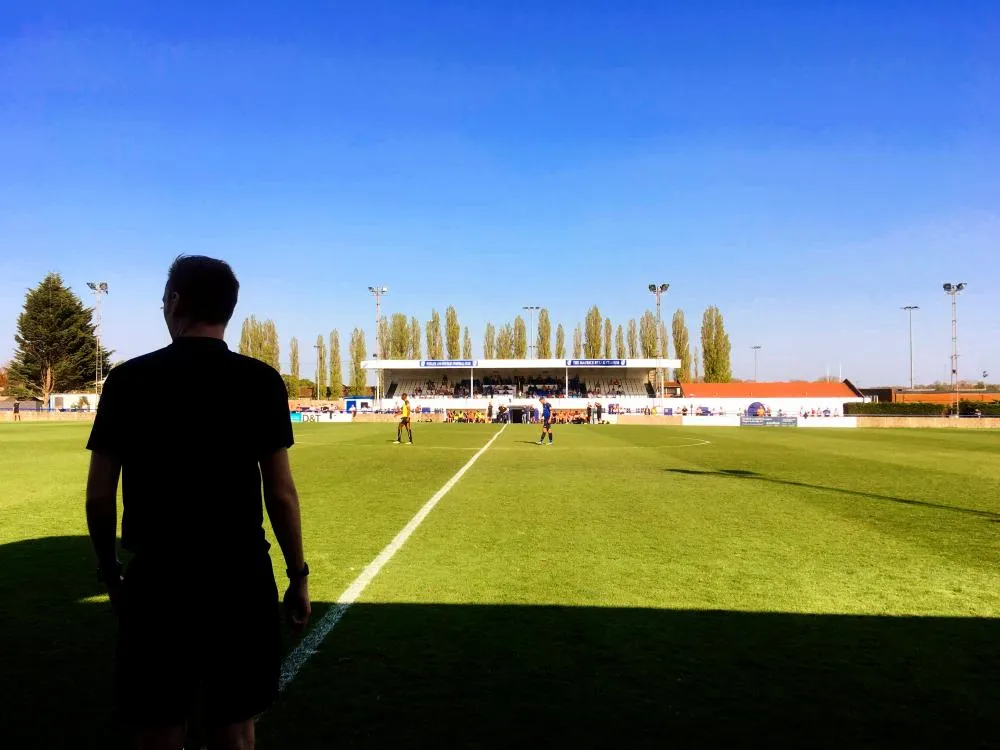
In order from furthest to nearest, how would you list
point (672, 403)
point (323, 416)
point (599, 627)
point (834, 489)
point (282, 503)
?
point (672, 403), point (323, 416), point (834, 489), point (599, 627), point (282, 503)

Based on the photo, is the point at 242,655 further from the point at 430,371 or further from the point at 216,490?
the point at 430,371

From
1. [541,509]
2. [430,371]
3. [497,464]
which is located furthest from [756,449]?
[430,371]

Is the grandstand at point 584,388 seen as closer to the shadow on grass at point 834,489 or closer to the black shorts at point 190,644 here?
the shadow on grass at point 834,489

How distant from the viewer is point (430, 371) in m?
81.6

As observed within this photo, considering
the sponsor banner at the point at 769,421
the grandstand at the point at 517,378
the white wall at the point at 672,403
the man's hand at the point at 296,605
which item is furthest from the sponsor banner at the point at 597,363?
the man's hand at the point at 296,605

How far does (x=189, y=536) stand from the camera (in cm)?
229

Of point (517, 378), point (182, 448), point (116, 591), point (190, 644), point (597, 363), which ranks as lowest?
point (190, 644)

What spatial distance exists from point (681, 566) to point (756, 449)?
69.4ft

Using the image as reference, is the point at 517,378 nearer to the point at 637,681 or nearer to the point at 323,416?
the point at 323,416

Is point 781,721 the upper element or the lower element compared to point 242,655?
lower

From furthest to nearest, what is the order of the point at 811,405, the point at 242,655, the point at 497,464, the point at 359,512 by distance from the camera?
the point at 811,405 < the point at 497,464 < the point at 359,512 < the point at 242,655

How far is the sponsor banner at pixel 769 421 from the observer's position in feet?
175

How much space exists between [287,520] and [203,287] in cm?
85

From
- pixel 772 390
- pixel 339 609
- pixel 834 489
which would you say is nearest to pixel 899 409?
pixel 772 390
